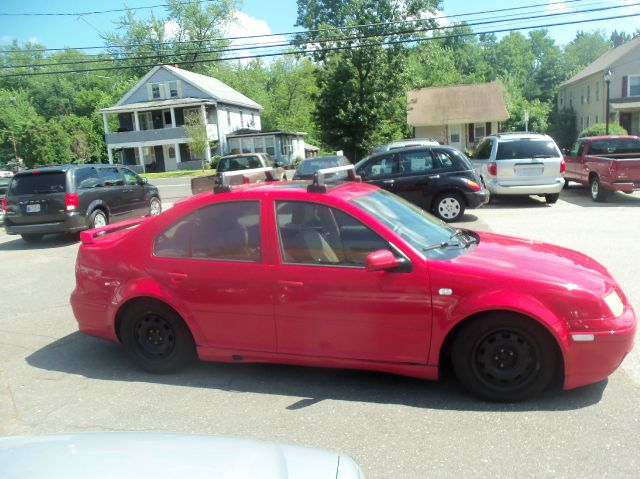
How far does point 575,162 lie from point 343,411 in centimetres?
1458

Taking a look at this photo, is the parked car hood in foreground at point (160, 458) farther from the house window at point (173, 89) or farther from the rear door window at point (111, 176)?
the house window at point (173, 89)

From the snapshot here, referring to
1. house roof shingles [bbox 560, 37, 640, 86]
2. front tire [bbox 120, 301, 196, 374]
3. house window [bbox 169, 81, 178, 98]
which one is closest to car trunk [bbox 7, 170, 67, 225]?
front tire [bbox 120, 301, 196, 374]

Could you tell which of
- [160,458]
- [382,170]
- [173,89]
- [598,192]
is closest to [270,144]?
[173,89]

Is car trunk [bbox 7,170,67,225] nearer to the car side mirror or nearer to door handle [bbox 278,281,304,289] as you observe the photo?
door handle [bbox 278,281,304,289]

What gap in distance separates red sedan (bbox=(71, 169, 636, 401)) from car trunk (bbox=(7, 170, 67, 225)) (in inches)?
313

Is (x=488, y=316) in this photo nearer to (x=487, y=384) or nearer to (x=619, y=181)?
(x=487, y=384)

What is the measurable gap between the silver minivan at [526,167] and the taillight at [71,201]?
1009cm

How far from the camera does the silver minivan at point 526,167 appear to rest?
13.6m

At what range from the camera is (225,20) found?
74750mm

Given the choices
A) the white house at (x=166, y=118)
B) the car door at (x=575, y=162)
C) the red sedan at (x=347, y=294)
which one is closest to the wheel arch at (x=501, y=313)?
the red sedan at (x=347, y=294)

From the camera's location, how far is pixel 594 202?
1438cm

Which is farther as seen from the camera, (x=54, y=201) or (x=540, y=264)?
(x=54, y=201)

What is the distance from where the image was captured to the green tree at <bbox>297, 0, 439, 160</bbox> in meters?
34.3

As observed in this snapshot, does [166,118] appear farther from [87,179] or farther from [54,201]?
[54,201]
